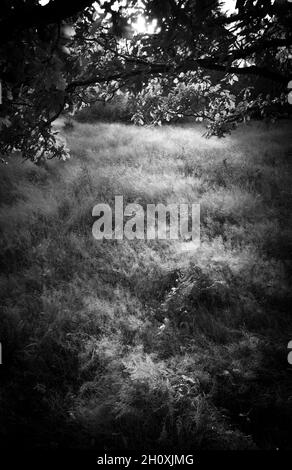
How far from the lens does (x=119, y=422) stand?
4113mm

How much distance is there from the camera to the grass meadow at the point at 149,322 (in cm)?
→ 408

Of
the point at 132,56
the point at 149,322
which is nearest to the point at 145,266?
the point at 149,322

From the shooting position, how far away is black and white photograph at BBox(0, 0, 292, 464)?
373cm

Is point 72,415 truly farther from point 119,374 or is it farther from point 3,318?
point 3,318

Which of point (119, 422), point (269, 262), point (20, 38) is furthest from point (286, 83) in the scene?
point (119, 422)

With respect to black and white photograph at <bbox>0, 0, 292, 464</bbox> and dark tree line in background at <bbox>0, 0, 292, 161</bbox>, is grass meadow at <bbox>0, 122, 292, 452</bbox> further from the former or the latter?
dark tree line in background at <bbox>0, 0, 292, 161</bbox>

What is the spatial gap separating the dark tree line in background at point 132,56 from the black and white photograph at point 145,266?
1.0 inches

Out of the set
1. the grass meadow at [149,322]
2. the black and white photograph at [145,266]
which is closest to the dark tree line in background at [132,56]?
the black and white photograph at [145,266]

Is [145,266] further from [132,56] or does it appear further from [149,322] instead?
[132,56]

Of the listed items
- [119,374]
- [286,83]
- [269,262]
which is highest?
[286,83]

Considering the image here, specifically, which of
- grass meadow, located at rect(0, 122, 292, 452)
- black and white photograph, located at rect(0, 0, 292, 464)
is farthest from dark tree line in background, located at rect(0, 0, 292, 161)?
grass meadow, located at rect(0, 122, 292, 452)

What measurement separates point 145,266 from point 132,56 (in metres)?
4.07

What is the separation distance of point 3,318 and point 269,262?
17.2ft

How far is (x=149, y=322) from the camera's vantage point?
5.66 m
